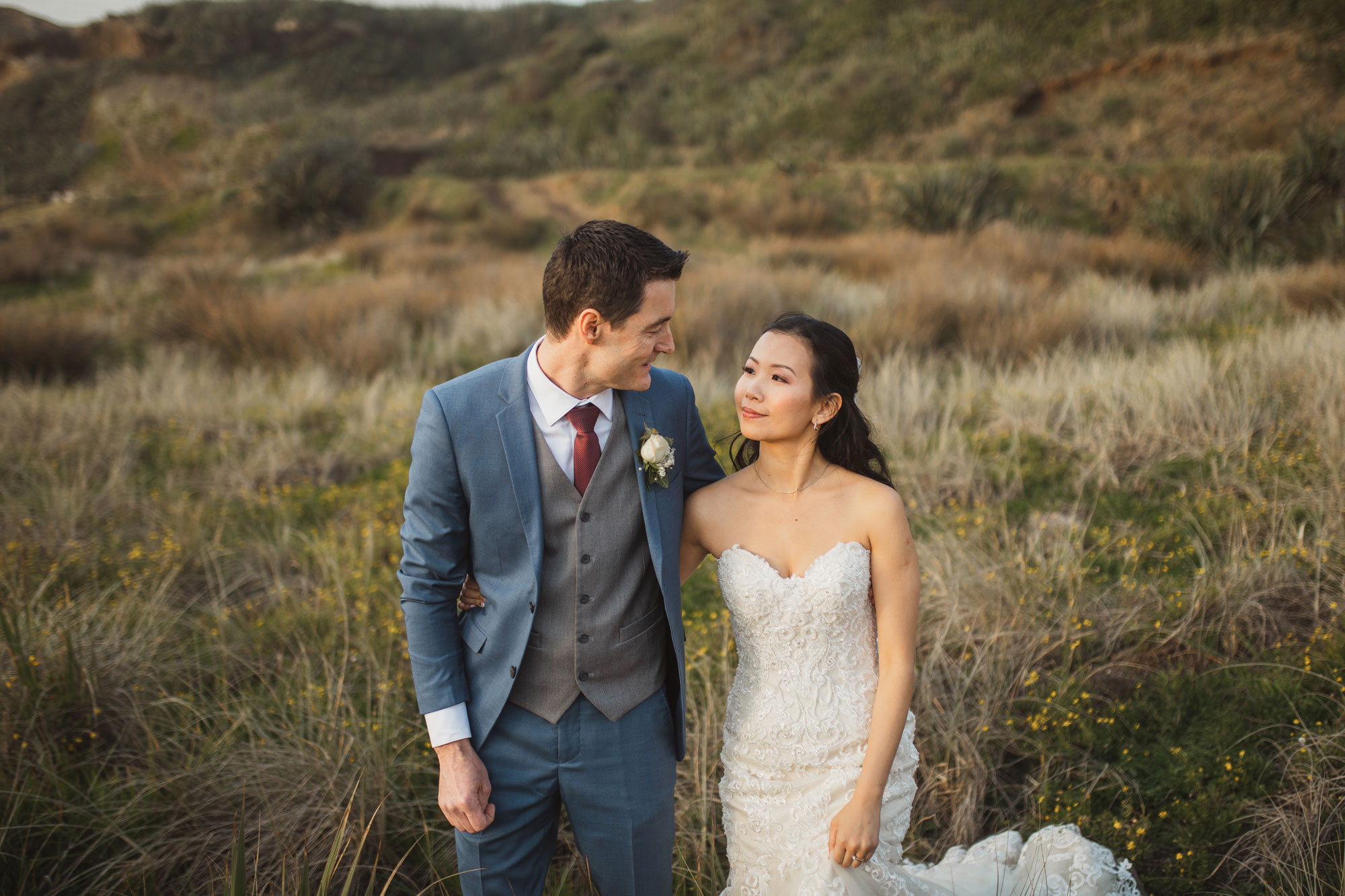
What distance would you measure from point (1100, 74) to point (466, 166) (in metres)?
20.9

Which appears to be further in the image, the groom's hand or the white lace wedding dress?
the white lace wedding dress

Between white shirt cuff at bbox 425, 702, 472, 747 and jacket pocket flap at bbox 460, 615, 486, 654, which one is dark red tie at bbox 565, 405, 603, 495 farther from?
white shirt cuff at bbox 425, 702, 472, 747

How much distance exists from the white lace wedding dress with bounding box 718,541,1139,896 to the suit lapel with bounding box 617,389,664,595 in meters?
0.34

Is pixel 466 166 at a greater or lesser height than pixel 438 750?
greater

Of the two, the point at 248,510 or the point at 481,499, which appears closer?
the point at 481,499

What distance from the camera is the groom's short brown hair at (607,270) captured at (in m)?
1.89

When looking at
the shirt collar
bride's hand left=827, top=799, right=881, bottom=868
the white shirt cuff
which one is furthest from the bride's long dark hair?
the white shirt cuff

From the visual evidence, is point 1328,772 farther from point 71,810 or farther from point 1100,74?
point 1100,74

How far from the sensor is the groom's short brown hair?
74.2 inches

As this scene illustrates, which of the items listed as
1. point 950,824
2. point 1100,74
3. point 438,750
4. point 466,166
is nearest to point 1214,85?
point 1100,74

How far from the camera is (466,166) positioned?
27547mm

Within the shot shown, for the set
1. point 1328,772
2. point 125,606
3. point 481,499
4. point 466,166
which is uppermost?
point 466,166

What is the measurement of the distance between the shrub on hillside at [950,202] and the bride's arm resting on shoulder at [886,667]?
46.6 feet

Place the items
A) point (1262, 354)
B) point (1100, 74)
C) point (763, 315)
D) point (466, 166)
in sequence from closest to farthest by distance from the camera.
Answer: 1. point (1262, 354)
2. point (763, 315)
3. point (1100, 74)
4. point (466, 166)
